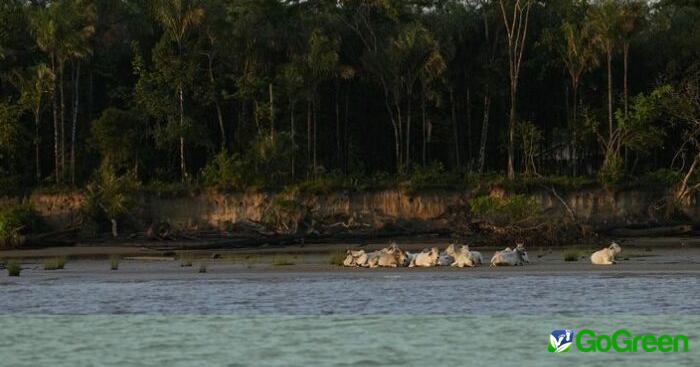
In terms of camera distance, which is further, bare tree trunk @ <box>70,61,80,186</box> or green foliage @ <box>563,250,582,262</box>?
bare tree trunk @ <box>70,61,80,186</box>

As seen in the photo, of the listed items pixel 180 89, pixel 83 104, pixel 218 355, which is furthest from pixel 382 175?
pixel 218 355

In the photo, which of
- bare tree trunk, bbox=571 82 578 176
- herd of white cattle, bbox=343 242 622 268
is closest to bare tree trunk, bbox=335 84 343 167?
bare tree trunk, bbox=571 82 578 176

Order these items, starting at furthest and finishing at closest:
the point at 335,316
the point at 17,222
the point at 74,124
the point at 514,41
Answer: the point at 514,41 < the point at 74,124 < the point at 17,222 < the point at 335,316

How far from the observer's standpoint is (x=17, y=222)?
55344 mm

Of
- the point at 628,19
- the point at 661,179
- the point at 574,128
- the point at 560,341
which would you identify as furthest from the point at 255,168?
the point at 560,341

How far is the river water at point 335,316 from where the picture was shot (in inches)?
725

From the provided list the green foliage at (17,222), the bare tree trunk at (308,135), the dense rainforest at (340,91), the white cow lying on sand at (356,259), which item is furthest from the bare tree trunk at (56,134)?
the white cow lying on sand at (356,259)

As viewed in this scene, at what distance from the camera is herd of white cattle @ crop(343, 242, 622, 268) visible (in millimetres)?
35781

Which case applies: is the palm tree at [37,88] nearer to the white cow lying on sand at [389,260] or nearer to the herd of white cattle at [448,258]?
the herd of white cattle at [448,258]

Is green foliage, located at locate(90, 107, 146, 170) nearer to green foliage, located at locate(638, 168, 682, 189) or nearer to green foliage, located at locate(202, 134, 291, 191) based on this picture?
green foliage, located at locate(202, 134, 291, 191)

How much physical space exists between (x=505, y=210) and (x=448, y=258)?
13.8 m

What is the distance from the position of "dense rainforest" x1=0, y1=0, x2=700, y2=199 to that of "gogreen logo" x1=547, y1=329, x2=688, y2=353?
4037 centimetres

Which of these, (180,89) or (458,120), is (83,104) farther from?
Result: (458,120)

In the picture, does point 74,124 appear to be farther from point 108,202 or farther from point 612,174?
point 612,174
